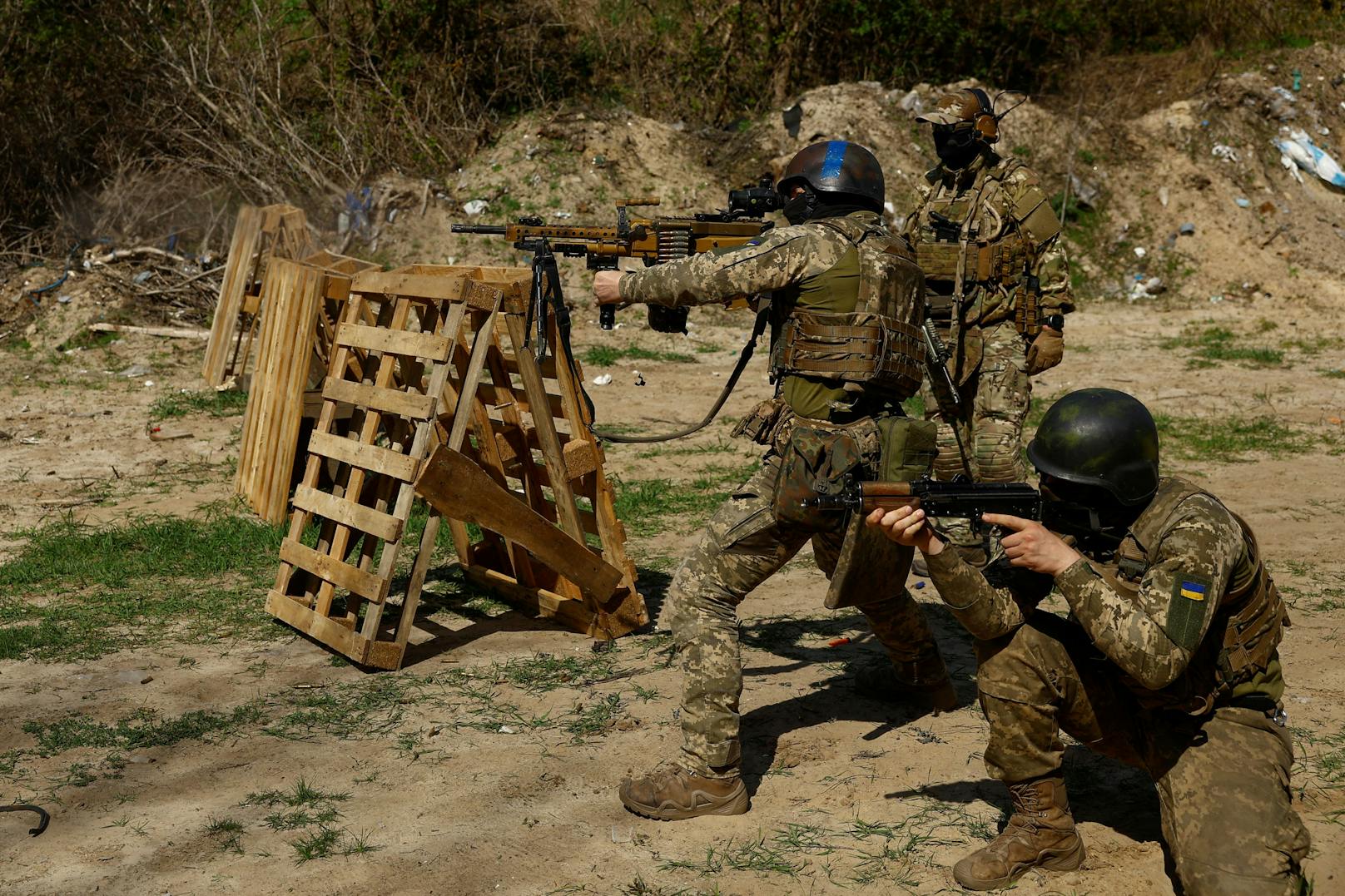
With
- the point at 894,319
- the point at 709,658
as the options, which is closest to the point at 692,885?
the point at 709,658

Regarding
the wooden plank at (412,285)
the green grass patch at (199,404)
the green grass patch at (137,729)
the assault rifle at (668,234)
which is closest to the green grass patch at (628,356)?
the green grass patch at (199,404)

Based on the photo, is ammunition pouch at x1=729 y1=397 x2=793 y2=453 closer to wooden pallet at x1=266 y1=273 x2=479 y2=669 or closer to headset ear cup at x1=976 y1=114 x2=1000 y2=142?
wooden pallet at x1=266 y1=273 x2=479 y2=669

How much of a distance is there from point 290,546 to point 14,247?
32.3 feet

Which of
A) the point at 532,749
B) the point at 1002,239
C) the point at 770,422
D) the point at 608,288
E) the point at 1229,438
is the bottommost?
the point at 532,749

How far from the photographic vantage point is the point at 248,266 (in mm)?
9961

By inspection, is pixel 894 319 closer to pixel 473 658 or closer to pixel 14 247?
pixel 473 658

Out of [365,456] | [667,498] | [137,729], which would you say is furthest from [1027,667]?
[667,498]

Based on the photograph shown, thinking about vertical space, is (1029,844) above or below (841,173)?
below

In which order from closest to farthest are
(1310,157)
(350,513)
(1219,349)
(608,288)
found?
(608,288)
(350,513)
(1219,349)
(1310,157)

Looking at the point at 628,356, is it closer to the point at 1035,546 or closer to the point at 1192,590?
the point at 1035,546

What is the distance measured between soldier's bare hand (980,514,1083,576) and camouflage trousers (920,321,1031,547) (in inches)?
118

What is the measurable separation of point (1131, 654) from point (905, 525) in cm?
66

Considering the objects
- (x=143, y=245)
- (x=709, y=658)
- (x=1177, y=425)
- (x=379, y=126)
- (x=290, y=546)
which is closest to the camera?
(x=709, y=658)

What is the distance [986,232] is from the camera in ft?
22.0
